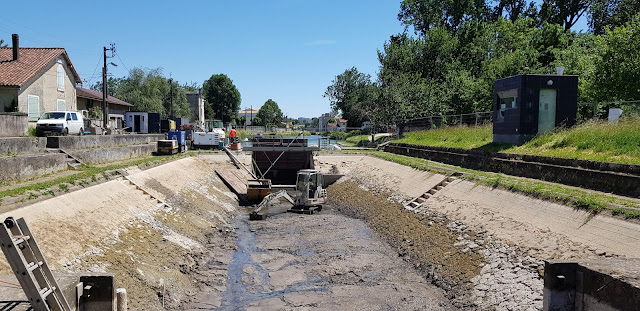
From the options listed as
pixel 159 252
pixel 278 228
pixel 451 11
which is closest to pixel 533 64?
pixel 451 11

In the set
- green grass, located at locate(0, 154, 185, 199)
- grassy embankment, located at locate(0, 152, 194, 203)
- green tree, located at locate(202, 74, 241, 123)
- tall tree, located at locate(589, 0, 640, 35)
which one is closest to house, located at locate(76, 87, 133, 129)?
green grass, located at locate(0, 154, 185, 199)

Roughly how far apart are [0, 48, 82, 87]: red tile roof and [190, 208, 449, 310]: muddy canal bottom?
2204 centimetres

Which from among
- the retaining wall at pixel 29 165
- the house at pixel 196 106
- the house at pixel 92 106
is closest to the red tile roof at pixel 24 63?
the house at pixel 92 106

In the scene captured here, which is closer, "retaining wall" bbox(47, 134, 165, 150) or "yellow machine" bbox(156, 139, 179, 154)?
"retaining wall" bbox(47, 134, 165, 150)

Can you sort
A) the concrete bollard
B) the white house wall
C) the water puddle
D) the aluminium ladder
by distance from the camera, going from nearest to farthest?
the aluminium ladder < the concrete bollard < the water puddle < the white house wall

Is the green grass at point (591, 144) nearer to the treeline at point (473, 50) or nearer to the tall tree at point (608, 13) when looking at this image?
the treeline at point (473, 50)

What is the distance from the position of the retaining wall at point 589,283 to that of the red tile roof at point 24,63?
119 feet

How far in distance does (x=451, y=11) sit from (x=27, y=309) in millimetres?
74899

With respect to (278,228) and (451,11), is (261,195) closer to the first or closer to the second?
(278,228)

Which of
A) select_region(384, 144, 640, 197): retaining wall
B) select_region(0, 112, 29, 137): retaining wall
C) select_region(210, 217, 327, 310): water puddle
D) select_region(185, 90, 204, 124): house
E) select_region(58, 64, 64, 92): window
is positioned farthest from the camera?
select_region(185, 90, 204, 124): house

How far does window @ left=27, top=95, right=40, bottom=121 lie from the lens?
35812 mm

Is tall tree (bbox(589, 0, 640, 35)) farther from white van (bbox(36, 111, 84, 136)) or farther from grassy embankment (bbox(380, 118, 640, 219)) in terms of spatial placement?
white van (bbox(36, 111, 84, 136))

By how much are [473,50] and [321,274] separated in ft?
178

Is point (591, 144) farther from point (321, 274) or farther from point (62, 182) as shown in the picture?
point (62, 182)
